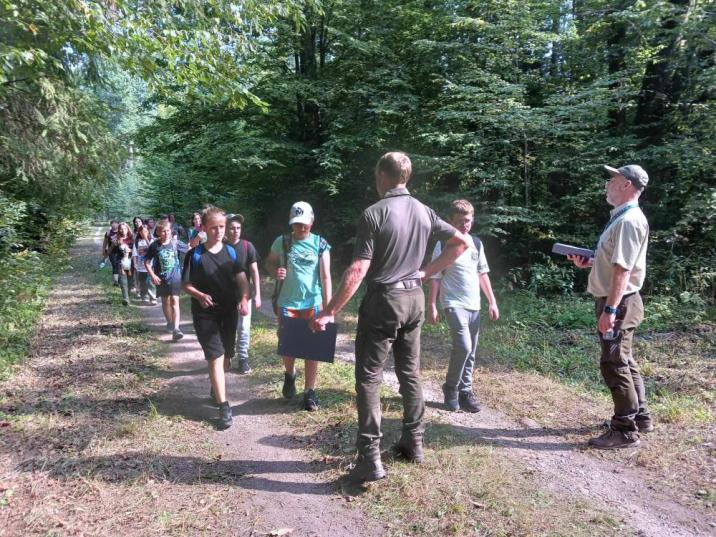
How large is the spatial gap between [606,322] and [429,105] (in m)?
8.18

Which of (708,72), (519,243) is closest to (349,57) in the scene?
(519,243)

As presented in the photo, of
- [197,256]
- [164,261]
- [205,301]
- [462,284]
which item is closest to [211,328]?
[205,301]

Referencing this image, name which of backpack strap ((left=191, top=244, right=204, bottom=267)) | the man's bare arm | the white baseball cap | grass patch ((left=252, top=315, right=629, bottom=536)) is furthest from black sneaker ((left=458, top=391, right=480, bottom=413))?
backpack strap ((left=191, top=244, right=204, bottom=267))

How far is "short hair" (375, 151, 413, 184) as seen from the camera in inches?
→ 128

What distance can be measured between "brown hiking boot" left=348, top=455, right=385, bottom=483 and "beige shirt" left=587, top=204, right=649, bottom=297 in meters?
2.19

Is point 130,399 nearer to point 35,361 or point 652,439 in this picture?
point 35,361

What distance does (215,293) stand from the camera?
4.34 m

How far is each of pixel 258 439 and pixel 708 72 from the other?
8709 millimetres

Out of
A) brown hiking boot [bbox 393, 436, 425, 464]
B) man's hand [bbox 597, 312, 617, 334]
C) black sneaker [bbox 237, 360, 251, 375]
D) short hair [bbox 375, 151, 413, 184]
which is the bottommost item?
black sneaker [bbox 237, 360, 251, 375]

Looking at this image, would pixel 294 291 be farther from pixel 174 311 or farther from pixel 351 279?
pixel 174 311

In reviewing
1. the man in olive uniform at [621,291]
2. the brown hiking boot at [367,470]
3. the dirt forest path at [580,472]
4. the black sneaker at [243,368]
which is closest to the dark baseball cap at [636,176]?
the man in olive uniform at [621,291]

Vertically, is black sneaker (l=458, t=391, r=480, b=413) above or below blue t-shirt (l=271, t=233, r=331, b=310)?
below

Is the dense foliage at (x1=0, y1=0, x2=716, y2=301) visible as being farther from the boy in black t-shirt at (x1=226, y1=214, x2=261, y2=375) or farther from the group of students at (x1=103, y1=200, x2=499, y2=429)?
the group of students at (x1=103, y1=200, x2=499, y2=429)

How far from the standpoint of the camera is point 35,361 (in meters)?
6.12
